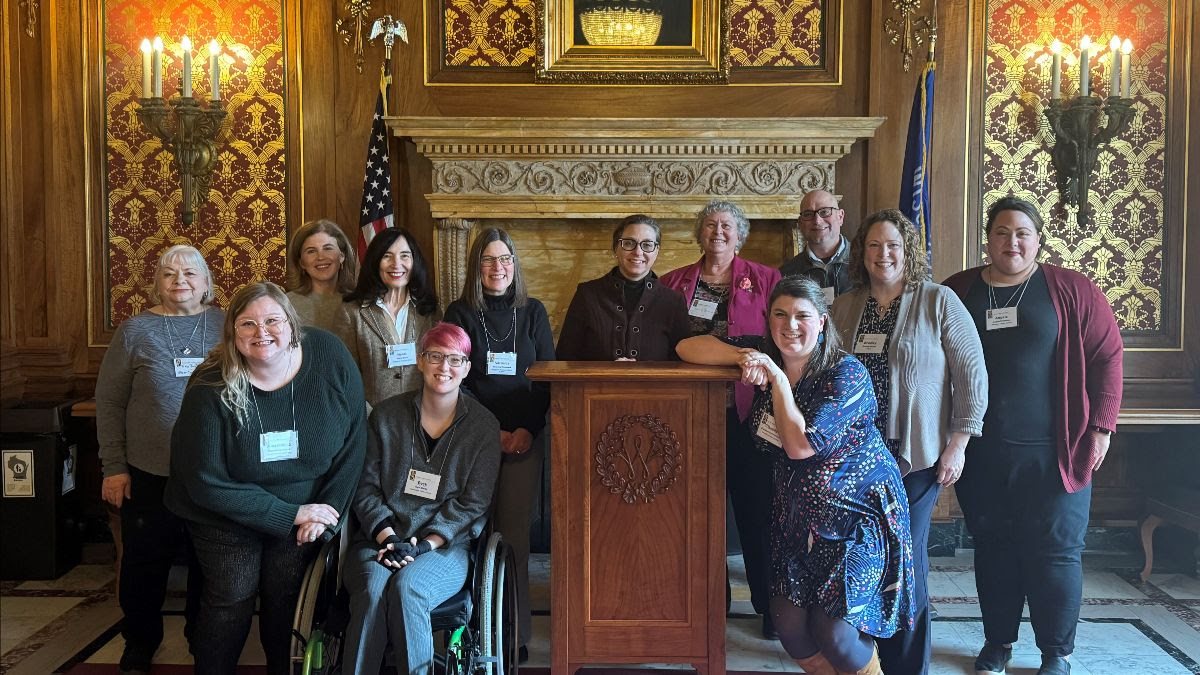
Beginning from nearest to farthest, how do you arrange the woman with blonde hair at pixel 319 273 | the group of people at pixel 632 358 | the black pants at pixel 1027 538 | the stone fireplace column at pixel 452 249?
1. the group of people at pixel 632 358
2. the black pants at pixel 1027 538
3. the woman with blonde hair at pixel 319 273
4. the stone fireplace column at pixel 452 249

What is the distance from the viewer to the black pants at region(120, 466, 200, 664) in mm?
3166

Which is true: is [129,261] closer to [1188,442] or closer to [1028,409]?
[1028,409]

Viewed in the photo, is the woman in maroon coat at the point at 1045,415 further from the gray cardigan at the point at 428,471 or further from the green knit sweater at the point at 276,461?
the green knit sweater at the point at 276,461

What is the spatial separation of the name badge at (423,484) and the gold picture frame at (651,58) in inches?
102

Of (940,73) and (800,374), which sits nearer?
(800,374)

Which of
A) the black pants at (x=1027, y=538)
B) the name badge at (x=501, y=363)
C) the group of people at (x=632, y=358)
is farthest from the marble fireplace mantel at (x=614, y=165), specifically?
the black pants at (x=1027, y=538)

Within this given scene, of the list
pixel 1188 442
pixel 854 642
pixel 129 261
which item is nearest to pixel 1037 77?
pixel 1188 442

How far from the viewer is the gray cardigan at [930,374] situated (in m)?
2.86

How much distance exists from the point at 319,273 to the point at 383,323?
39 cm

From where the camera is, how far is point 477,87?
4.67m

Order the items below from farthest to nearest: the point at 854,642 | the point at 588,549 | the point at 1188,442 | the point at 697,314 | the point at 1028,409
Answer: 1. the point at 1188,442
2. the point at 697,314
3. the point at 1028,409
4. the point at 588,549
5. the point at 854,642

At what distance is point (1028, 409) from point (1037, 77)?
2266 millimetres

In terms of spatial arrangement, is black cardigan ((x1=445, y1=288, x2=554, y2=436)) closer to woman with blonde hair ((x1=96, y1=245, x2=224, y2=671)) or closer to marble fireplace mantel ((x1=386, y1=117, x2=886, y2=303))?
→ woman with blonde hair ((x1=96, y1=245, x2=224, y2=671))

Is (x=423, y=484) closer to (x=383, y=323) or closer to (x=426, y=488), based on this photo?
(x=426, y=488)
